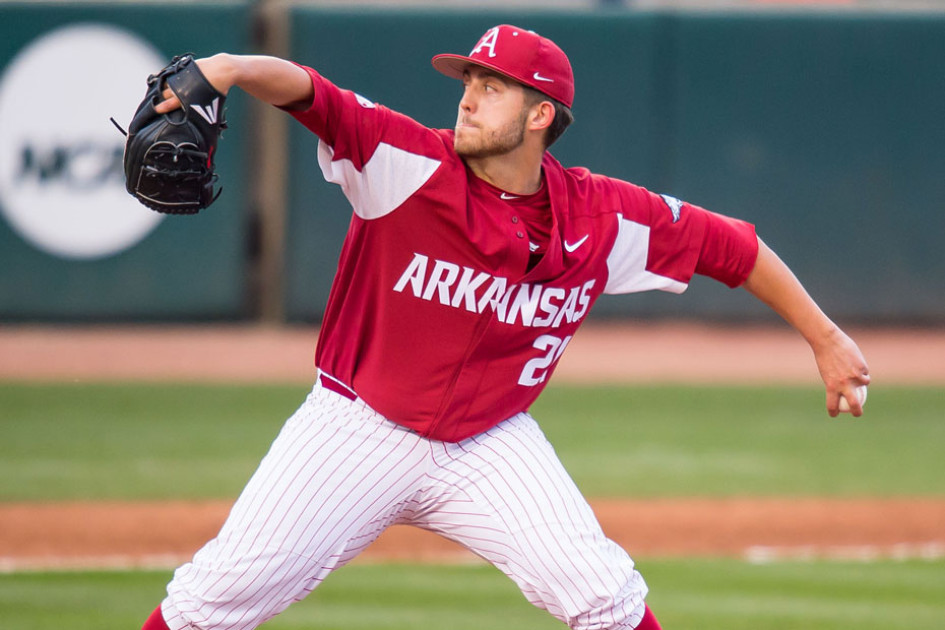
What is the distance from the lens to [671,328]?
469 inches

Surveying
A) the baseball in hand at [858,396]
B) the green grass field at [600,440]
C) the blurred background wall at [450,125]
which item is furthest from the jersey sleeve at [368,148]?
the blurred background wall at [450,125]

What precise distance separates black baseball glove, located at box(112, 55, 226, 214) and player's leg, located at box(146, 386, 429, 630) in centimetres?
76

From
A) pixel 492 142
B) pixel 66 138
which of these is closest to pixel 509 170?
pixel 492 142

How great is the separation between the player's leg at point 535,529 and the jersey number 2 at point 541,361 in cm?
16

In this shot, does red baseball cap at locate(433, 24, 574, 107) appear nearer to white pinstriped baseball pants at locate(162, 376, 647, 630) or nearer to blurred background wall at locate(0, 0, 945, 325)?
white pinstriped baseball pants at locate(162, 376, 647, 630)

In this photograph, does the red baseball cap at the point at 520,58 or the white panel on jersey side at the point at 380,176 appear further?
the red baseball cap at the point at 520,58

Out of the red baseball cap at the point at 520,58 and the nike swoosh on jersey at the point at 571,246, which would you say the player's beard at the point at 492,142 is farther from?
the nike swoosh on jersey at the point at 571,246

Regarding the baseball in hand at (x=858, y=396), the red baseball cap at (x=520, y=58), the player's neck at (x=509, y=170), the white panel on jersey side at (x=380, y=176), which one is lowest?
the baseball in hand at (x=858, y=396)

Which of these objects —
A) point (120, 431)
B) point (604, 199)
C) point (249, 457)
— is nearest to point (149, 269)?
point (120, 431)

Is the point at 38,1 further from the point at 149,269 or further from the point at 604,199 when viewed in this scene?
the point at 604,199

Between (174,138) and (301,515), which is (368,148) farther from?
(301,515)

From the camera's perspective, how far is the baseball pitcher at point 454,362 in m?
3.15

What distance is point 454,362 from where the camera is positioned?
A: 3338 mm

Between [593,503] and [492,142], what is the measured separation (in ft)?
12.3
